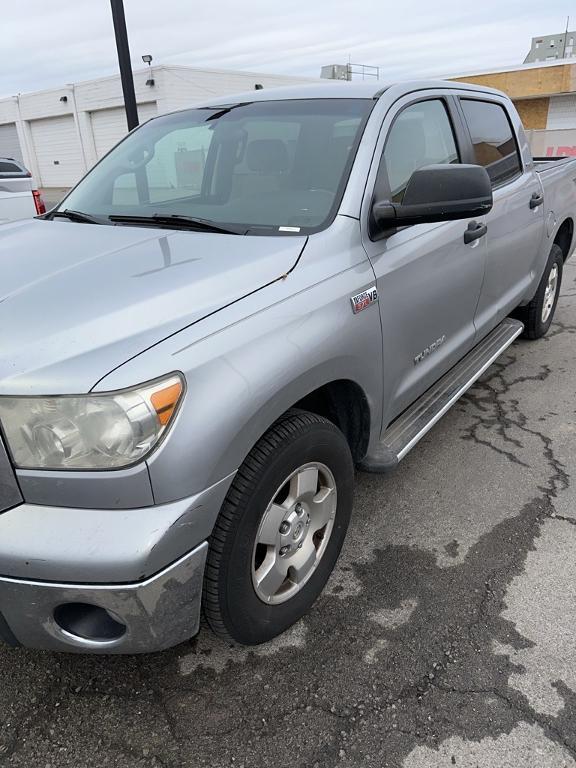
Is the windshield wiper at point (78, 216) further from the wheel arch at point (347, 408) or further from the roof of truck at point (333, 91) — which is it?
the wheel arch at point (347, 408)

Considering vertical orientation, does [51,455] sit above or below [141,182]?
below

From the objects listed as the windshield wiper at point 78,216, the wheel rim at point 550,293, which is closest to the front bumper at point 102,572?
the windshield wiper at point 78,216

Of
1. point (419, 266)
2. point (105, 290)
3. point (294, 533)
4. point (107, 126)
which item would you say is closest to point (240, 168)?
point (419, 266)

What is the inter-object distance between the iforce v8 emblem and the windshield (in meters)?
0.30

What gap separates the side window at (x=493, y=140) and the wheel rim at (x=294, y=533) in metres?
2.27

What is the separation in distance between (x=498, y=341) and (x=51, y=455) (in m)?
3.08

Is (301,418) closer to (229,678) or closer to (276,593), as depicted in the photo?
(276,593)

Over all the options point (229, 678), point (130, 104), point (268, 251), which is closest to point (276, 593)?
point (229, 678)

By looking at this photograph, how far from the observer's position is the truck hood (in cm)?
158

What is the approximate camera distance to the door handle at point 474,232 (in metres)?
3.09

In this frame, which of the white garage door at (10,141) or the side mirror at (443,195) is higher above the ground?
the side mirror at (443,195)

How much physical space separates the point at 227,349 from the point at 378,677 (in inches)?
47.5

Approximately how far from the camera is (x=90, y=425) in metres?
1.55

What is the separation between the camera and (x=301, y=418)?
202 cm
